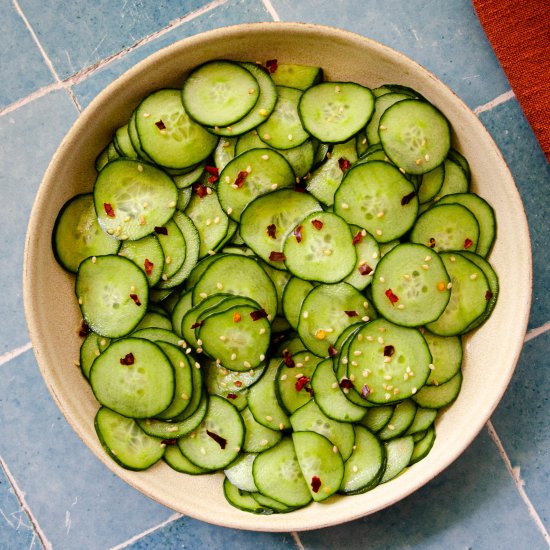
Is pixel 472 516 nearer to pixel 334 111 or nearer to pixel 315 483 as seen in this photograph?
pixel 315 483

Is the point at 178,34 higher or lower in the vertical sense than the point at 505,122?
higher

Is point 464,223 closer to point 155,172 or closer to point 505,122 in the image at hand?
point 505,122

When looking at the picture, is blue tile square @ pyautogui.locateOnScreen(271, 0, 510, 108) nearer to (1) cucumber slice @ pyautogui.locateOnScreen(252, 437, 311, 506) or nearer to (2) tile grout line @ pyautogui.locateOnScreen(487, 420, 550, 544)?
(2) tile grout line @ pyautogui.locateOnScreen(487, 420, 550, 544)

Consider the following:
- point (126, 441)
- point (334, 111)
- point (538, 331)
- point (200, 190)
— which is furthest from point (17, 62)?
point (538, 331)

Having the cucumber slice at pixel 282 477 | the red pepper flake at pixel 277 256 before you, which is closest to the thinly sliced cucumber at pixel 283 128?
the red pepper flake at pixel 277 256

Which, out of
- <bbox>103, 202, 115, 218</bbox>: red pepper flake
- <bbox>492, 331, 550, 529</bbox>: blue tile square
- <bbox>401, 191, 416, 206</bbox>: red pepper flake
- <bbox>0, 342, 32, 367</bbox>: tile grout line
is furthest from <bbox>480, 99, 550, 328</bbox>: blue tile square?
<bbox>0, 342, 32, 367</bbox>: tile grout line

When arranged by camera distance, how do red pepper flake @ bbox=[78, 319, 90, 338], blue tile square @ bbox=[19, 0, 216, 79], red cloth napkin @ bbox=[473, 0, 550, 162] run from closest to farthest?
1. red pepper flake @ bbox=[78, 319, 90, 338]
2. red cloth napkin @ bbox=[473, 0, 550, 162]
3. blue tile square @ bbox=[19, 0, 216, 79]

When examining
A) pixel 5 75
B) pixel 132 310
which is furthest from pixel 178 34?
pixel 132 310
